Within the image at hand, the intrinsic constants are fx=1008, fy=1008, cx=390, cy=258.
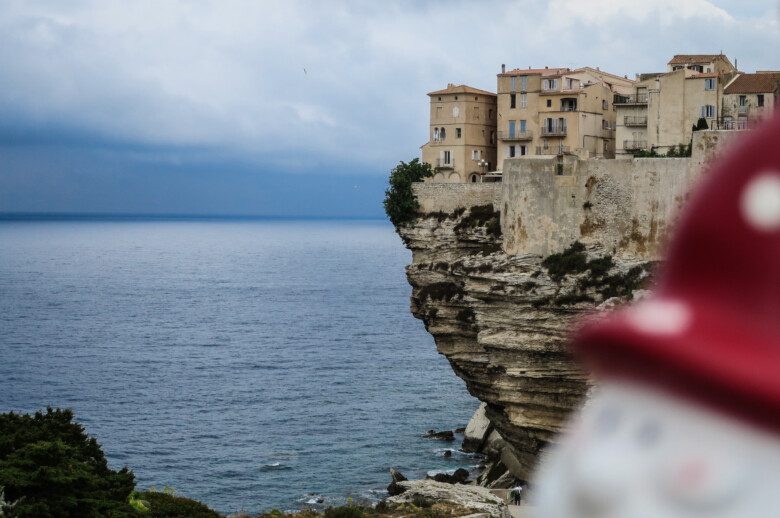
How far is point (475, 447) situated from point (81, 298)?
222 ft

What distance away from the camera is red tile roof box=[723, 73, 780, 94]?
4309cm

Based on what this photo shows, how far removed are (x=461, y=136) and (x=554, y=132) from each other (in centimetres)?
449

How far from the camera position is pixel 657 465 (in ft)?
5.46

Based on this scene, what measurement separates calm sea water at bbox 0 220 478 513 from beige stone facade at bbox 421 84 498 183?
41.9 feet

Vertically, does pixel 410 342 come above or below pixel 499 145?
below

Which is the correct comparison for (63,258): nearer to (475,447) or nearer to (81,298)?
(81,298)

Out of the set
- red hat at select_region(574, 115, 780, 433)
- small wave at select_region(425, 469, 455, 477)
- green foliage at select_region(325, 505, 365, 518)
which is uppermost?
red hat at select_region(574, 115, 780, 433)

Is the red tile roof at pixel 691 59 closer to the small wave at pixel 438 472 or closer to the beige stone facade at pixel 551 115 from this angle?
the beige stone facade at pixel 551 115

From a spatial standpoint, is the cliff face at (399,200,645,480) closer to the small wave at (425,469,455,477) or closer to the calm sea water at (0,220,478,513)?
the small wave at (425,469,455,477)

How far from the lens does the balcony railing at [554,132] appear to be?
48469 mm

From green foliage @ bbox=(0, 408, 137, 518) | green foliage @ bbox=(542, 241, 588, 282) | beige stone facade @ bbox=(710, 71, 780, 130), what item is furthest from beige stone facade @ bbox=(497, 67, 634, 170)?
green foliage @ bbox=(0, 408, 137, 518)

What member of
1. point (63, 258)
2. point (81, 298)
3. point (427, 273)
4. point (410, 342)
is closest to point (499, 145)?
point (427, 273)

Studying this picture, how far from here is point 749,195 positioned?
159cm

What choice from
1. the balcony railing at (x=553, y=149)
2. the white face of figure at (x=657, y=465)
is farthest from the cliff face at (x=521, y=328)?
the white face of figure at (x=657, y=465)
